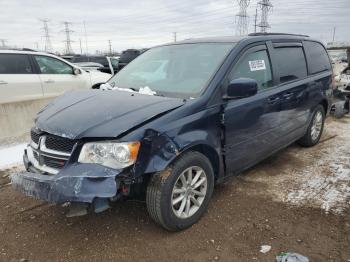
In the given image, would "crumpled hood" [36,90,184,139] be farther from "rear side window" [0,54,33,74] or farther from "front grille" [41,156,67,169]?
"rear side window" [0,54,33,74]

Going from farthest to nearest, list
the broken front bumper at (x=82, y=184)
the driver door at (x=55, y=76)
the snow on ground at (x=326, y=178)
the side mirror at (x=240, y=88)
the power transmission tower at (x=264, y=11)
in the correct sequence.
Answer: the power transmission tower at (x=264, y=11) → the driver door at (x=55, y=76) → the snow on ground at (x=326, y=178) → the side mirror at (x=240, y=88) → the broken front bumper at (x=82, y=184)

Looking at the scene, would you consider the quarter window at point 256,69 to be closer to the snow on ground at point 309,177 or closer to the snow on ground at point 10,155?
the snow on ground at point 309,177

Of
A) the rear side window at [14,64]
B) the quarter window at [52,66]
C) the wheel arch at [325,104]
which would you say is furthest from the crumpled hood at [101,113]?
the quarter window at [52,66]

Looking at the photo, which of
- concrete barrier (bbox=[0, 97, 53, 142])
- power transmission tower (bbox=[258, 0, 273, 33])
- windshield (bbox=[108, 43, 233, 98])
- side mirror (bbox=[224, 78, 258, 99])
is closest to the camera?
side mirror (bbox=[224, 78, 258, 99])

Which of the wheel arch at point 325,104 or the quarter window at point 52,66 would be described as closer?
the wheel arch at point 325,104

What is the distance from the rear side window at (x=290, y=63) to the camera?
464 centimetres

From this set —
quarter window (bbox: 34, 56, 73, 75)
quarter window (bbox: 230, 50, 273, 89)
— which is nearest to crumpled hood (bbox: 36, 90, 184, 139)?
quarter window (bbox: 230, 50, 273, 89)

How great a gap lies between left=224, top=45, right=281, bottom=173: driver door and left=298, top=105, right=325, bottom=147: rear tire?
4.67 ft

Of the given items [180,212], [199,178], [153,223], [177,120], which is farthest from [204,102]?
[153,223]

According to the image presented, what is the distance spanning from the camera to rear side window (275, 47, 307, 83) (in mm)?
4645

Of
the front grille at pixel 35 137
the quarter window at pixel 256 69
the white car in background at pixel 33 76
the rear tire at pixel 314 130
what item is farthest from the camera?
the white car in background at pixel 33 76

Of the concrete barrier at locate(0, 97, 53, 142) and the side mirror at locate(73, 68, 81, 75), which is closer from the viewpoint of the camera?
the concrete barrier at locate(0, 97, 53, 142)

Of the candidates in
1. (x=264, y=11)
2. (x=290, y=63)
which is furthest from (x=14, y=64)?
(x=264, y=11)

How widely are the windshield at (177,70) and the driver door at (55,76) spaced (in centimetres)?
408
